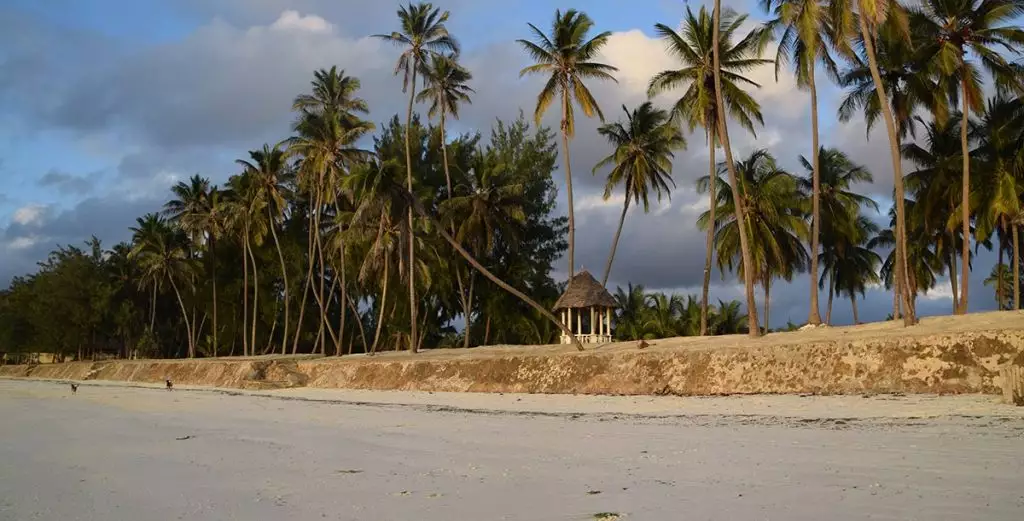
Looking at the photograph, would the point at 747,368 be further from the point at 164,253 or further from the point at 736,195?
the point at 164,253

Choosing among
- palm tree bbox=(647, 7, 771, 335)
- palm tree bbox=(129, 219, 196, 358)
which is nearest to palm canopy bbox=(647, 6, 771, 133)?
palm tree bbox=(647, 7, 771, 335)

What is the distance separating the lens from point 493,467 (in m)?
7.92

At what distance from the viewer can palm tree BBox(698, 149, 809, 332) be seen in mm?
34781

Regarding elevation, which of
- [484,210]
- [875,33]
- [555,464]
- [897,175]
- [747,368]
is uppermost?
[875,33]

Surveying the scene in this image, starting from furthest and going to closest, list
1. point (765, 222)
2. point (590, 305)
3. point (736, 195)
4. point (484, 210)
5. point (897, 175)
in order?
point (484, 210) → point (765, 222) → point (590, 305) → point (736, 195) → point (897, 175)

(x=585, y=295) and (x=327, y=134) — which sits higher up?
(x=327, y=134)

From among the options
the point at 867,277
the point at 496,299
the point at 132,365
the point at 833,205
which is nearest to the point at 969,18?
the point at 833,205

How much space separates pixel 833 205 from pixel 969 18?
14.7 metres

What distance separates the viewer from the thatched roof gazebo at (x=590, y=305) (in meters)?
30.2

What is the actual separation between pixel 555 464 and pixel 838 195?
32.9 metres

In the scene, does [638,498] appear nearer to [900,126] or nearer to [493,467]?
[493,467]

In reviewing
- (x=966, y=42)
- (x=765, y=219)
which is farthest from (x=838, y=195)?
(x=966, y=42)

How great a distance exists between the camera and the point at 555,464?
311 inches

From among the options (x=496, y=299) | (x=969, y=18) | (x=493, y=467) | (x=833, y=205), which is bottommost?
(x=493, y=467)
